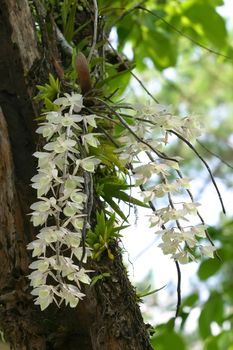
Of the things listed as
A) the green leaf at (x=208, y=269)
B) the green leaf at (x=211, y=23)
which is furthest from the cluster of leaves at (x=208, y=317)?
the green leaf at (x=211, y=23)

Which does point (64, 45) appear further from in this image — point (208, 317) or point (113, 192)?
point (208, 317)

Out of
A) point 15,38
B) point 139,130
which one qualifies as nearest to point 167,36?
point 15,38

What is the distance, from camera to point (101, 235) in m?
1.22

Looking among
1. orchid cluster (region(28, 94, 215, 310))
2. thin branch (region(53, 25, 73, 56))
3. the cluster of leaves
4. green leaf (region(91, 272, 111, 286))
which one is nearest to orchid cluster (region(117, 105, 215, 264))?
orchid cluster (region(28, 94, 215, 310))

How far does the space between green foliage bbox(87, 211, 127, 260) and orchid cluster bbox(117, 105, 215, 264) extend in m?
0.09

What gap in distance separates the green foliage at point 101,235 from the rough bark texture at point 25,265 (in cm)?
2

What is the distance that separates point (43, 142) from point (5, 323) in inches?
12.5

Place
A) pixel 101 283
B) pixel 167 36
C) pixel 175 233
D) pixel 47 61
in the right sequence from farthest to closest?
pixel 167 36 → pixel 47 61 → pixel 101 283 → pixel 175 233

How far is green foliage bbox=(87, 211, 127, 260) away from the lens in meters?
1.21

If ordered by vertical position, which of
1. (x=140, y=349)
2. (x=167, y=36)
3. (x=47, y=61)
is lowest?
(x=140, y=349)

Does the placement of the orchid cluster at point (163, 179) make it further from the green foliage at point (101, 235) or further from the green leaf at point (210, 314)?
the green leaf at point (210, 314)

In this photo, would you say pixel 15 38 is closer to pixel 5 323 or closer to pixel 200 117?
pixel 200 117

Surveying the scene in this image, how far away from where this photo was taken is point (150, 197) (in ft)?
3.67

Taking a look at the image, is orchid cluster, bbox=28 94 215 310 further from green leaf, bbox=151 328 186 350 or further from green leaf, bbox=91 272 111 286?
green leaf, bbox=151 328 186 350
